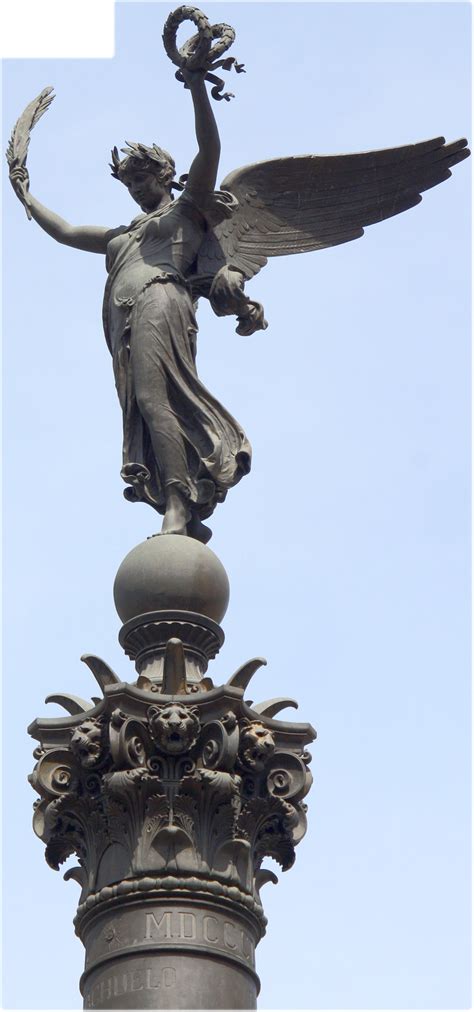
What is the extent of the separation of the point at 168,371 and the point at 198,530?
1188mm

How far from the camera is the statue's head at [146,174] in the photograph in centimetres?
1511

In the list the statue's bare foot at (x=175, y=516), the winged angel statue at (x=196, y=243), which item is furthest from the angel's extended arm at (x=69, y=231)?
the statue's bare foot at (x=175, y=516)

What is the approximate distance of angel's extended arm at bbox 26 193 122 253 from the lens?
607 inches

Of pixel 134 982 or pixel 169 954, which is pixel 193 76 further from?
pixel 134 982

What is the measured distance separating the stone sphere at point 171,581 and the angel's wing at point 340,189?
11.0ft

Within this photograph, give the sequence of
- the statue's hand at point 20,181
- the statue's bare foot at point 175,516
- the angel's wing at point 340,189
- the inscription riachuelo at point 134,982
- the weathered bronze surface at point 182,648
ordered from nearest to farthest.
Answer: the inscription riachuelo at point 134,982, the weathered bronze surface at point 182,648, the statue's bare foot at point 175,516, the angel's wing at point 340,189, the statue's hand at point 20,181

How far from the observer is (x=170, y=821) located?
39.3 feet

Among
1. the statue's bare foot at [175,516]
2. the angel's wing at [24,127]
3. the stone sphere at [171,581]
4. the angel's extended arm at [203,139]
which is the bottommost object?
the stone sphere at [171,581]

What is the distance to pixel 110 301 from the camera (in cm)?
1485

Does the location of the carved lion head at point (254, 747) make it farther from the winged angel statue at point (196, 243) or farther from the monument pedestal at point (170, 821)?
the winged angel statue at point (196, 243)

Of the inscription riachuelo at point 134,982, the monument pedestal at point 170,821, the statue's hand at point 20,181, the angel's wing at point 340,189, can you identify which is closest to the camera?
the inscription riachuelo at point 134,982

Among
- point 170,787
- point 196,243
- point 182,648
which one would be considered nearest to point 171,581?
point 182,648

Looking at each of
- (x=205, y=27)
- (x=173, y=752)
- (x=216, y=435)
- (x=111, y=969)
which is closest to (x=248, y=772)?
(x=173, y=752)

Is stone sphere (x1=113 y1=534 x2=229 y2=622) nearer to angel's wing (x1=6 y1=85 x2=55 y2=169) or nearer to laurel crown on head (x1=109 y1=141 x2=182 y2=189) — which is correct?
laurel crown on head (x1=109 y1=141 x2=182 y2=189)
